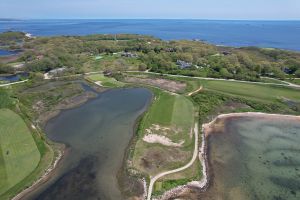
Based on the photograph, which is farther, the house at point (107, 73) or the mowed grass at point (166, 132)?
the house at point (107, 73)

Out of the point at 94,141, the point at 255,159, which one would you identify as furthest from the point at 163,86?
the point at 255,159

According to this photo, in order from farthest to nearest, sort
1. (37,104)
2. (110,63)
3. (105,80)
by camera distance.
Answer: (110,63) → (105,80) → (37,104)

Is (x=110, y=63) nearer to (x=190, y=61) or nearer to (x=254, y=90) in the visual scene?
(x=190, y=61)

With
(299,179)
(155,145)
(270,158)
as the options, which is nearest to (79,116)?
(155,145)

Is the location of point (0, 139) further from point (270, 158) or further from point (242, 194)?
point (270, 158)

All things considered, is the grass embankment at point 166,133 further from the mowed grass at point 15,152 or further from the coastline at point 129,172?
the mowed grass at point 15,152

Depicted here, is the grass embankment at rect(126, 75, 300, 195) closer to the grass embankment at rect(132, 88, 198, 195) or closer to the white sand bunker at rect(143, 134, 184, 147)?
the grass embankment at rect(132, 88, 198, 195)

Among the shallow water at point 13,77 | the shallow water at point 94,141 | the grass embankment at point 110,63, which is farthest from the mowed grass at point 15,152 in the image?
the grass embankment at point 110,63
